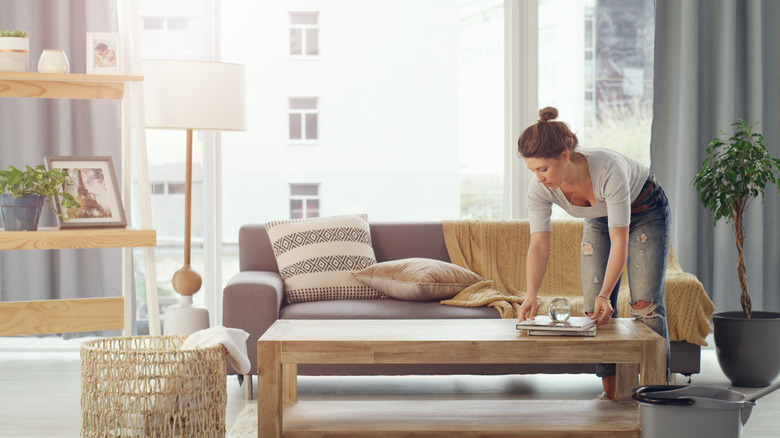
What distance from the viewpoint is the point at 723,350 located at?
350cm

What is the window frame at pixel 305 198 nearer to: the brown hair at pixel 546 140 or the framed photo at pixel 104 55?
the framed photo at pixel 104 55

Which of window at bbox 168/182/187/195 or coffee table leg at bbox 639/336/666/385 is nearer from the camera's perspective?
coffee table leg at bbox 639/336/666/385

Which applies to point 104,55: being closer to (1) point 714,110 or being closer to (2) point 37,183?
(2) point 37,183

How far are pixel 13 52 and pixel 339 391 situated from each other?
195 cm

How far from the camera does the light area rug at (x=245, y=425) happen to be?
2.74 m

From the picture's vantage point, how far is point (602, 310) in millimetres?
2500

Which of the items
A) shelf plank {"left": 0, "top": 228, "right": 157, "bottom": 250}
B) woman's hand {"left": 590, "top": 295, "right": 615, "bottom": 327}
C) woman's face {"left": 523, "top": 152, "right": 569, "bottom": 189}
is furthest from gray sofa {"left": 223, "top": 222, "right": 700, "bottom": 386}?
woman's face {"left": 523, "top": 152, "right": 569, "bottom": 189}

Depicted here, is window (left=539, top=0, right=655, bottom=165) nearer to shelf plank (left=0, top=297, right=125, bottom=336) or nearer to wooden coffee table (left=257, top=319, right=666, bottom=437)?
wooden coffee table (left=257, top=319, right=666, bottom=437)

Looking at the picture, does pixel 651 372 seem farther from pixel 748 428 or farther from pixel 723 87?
pixel 723 87

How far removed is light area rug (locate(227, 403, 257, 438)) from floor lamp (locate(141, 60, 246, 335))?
0.50 m

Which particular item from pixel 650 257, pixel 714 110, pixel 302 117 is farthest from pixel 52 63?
pixel 714 110

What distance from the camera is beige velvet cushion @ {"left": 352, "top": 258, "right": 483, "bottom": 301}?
11.2ft

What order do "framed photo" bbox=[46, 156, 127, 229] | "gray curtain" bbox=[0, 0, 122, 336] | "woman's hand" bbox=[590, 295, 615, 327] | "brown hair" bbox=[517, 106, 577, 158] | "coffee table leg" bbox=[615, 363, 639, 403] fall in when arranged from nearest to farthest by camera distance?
1. "brown hair" bbox=[517, 106, 577, 158]
2. "woman's hand" bbox=[590, 295, 615, 327]
3. "coffee table leg" bbox=[615, 363, 639, 403]
4. "framed photo" bbox=[46, 156, 127, 229]
5. "gray curtain" bbox=[0, 0, 122, 336]

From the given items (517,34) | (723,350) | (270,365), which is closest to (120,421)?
(270,365)
